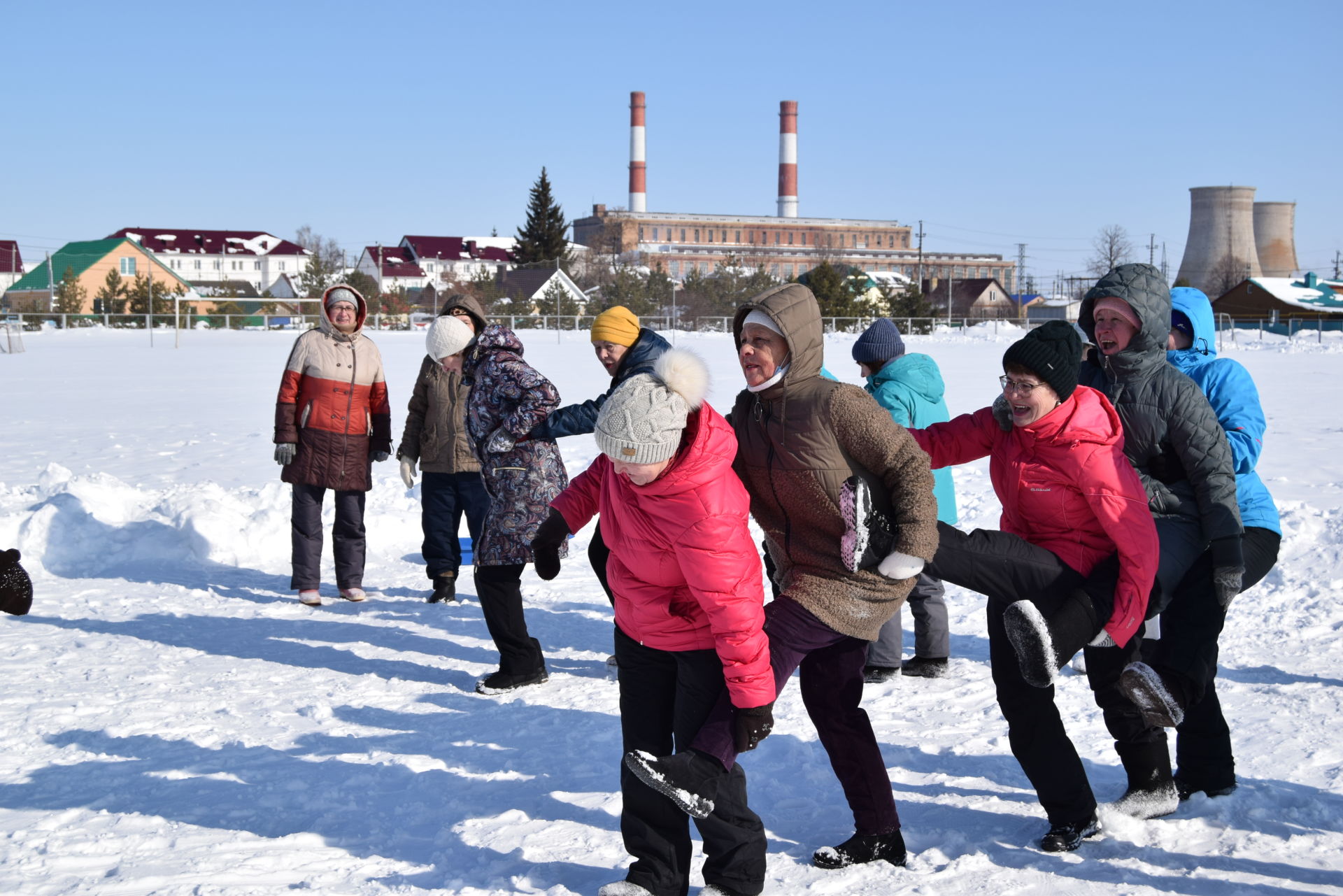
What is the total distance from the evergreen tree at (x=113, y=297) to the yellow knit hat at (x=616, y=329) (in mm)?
54344

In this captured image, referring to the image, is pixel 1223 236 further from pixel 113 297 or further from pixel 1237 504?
pixel 1237 504

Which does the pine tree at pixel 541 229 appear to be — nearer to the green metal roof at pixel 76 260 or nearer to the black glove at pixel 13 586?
the green metal roof at pixel 76 260

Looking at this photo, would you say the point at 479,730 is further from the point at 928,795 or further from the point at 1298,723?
the point at 1298,723

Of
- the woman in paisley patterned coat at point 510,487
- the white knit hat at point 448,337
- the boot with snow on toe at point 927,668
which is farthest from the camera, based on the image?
the white knit hat at point 448,337

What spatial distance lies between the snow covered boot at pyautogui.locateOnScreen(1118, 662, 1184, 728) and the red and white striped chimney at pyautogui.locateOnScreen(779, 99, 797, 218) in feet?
314

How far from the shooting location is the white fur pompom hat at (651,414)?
9.37 ft

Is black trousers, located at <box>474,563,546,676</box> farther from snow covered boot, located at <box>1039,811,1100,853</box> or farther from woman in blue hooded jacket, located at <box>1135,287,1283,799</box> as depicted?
woman in blue hooded jacket, located at <box>1135,287,1283,799</box>

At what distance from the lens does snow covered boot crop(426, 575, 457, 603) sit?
271 inches

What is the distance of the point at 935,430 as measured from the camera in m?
3.56

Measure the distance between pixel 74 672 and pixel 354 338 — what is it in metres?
2.49

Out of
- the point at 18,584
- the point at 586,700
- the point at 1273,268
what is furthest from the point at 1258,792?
the point at 1273,268

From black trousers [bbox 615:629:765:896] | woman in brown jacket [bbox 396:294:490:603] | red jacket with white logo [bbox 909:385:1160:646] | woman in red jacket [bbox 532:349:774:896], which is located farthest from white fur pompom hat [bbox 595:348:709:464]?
woman in brown jacket [bbox 396:294:490:603]

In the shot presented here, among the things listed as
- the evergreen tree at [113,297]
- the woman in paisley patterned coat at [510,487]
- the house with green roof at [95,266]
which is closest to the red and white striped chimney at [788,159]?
the house with green roof at [95,266]

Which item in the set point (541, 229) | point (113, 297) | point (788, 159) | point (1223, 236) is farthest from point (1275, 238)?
point (113, 297)
